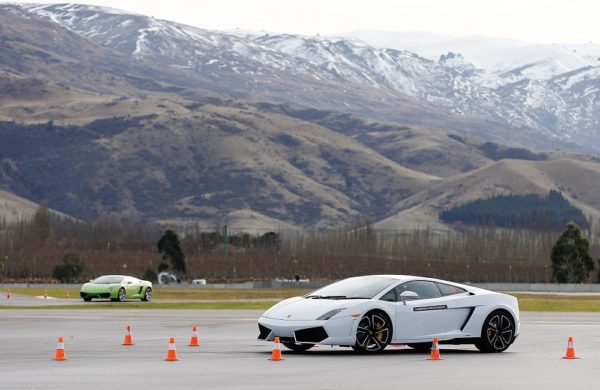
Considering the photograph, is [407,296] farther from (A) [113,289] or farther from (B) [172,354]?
(A) [113,289]

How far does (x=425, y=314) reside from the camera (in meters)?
26.6

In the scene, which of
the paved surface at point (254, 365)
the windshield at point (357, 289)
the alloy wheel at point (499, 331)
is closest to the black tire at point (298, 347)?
the paved surface at point (254, 365)

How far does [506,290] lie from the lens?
345 feet

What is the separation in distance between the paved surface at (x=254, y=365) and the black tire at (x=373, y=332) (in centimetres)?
28

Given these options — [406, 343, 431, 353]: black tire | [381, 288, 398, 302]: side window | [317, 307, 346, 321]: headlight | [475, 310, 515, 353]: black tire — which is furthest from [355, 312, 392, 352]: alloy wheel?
[475, 310, 515, 353]: black tire

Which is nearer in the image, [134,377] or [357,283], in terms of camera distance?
[134,377]

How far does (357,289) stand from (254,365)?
3979mm

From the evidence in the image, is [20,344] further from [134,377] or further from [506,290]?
[506,290]

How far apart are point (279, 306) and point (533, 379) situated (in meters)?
6.61

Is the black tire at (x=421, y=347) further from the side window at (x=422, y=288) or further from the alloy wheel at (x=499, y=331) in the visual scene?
the alloy wheel at (x=499, y=331)

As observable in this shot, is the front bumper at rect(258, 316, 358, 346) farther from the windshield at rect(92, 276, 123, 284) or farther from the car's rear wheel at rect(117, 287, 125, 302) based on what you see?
the windshield at rect(92, 276, 123, 284)

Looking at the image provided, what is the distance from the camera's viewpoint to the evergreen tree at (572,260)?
124750 millimetres

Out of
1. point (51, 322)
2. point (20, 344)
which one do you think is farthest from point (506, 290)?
point (20, 344)

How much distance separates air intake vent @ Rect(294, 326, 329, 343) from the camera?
25.4 meters
